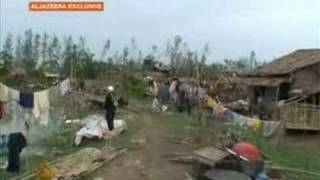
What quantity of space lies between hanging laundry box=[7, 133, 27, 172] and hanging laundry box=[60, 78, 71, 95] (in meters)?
5.28

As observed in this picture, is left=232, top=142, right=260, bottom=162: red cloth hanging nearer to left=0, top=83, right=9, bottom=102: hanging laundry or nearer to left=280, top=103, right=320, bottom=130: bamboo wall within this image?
left=0, top=83, right=9, bottom=102: hanging laundry

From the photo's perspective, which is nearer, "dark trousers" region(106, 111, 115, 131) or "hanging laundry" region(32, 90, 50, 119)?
"hanging laundry" region(32, 90, 50, 119)

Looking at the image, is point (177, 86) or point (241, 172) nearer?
point (241, 172)

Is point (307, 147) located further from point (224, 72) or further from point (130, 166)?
Result: point (224, 72)

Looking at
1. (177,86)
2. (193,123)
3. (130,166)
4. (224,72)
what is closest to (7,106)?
(130,166)

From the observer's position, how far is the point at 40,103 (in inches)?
617

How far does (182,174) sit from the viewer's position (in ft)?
45.0

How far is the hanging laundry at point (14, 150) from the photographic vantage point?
41.3 ft

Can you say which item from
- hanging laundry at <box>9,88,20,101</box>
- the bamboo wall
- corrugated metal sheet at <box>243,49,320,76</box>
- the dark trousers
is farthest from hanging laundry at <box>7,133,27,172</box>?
corrugated metal sheet at <box>243,49,320,76</box>

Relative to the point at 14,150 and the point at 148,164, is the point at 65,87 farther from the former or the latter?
the point at 14,150

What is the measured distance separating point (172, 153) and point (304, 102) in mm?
15602

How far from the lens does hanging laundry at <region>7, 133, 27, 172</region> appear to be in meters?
12.6

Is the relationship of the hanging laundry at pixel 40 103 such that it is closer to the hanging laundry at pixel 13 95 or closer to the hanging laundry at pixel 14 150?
the hanging laundry at pixel 13 95

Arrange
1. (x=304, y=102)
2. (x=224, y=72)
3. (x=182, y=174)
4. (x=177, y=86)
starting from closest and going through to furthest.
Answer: (x=182, y=174), (x=177, y=86), (x=304, y=102), (x=224, y=72)
